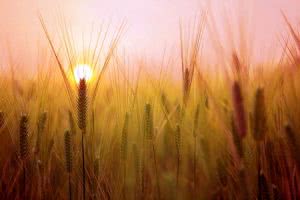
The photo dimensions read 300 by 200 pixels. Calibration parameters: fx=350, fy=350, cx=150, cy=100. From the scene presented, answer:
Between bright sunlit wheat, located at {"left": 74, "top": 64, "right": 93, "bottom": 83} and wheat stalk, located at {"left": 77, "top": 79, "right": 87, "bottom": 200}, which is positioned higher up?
bright sunlit wheat, located at {"left": 74, "top": 64, "right": 93, "bottom": 83}

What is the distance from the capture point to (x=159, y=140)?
82 centimetres

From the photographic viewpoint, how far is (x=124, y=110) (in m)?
0.75

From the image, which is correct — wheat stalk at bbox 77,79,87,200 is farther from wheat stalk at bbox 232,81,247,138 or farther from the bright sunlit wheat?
wheat stalk at bbox 232,81,247,138

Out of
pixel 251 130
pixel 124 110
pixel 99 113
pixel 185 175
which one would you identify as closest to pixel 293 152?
pixel 251 130

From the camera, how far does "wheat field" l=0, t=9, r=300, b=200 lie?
60 centimetres

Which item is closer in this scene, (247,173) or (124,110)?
(247,173)

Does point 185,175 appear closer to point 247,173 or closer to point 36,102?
point 247,173

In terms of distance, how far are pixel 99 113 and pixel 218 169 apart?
1.03 ft

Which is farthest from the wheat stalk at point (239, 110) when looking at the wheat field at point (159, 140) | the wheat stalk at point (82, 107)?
the wheat stalk at point (82, 107)

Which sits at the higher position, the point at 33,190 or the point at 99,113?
the point at 99,113

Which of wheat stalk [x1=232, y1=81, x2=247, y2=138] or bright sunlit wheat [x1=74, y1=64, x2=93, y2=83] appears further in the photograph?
bright sunlit wheat [x1=74, y1=64, x2=93, y2=83]

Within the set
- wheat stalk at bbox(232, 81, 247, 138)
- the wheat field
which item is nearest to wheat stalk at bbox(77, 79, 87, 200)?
the wheat field

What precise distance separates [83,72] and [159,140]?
0.81 feet

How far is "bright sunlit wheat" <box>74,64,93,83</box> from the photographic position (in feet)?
2.24
